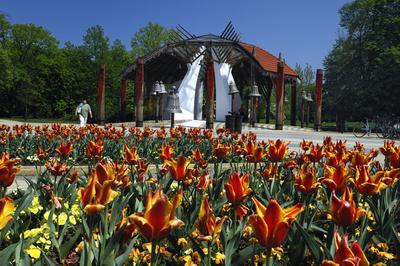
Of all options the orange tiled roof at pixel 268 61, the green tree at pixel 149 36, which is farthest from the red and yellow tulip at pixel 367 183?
the green tree at pixel 149 36

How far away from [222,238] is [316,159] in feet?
6.85

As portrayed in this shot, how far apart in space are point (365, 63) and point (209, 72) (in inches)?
890

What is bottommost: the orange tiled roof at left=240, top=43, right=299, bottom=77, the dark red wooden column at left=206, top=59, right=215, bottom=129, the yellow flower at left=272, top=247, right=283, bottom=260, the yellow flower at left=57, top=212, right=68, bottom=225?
the yellow flower at left=272, top=247, right=283, bottom=260

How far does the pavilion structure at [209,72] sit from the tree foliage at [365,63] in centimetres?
797

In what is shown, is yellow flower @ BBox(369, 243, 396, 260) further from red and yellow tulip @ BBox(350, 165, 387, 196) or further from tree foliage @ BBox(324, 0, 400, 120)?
tree foliage @ BBox(324, 0, 400, 120)

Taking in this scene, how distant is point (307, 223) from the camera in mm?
3008

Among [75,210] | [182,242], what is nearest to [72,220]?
[75,210]

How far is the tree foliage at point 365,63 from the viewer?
130 feet

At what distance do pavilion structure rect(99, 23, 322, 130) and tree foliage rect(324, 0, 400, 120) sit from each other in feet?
26.1

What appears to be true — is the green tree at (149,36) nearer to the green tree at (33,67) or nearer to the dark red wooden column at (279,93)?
the green tree at (33,67)

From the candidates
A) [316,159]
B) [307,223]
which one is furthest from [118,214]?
[316,159]

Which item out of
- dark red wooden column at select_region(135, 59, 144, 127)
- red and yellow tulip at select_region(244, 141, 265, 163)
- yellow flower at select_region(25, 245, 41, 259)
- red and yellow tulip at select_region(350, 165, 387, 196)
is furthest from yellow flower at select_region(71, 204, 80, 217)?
dark red wooden column at select_region(135, 59, 144, 127)

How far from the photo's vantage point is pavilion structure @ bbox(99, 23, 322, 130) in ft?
99.9

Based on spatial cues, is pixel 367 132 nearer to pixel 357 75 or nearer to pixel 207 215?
pixel 357 75
